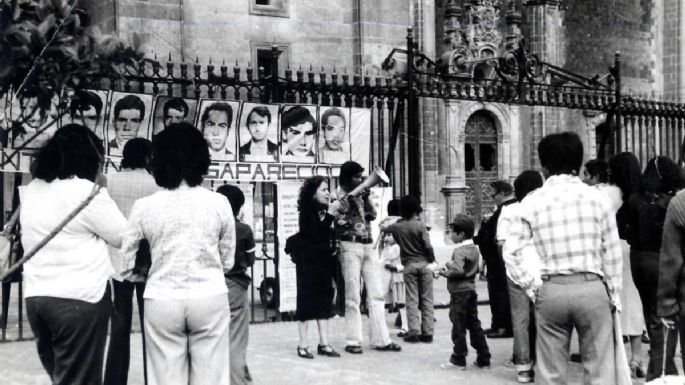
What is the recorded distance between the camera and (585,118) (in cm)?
3034

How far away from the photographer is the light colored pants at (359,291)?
9.84 meters

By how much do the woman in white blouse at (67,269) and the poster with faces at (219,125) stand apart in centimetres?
578

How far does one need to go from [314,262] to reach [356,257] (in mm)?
524

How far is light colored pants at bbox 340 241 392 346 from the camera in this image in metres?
9.84

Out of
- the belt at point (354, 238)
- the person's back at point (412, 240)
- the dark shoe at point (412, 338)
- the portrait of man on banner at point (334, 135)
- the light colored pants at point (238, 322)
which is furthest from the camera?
the portrait of man on banner at point (334, 135)

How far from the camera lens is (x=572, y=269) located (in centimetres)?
562

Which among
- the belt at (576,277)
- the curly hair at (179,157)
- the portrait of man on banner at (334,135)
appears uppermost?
the portrait of man on banner at (334,135)

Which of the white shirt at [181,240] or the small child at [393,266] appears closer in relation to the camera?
the white shirt at [181,240]

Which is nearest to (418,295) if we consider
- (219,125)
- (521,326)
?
(521,326)

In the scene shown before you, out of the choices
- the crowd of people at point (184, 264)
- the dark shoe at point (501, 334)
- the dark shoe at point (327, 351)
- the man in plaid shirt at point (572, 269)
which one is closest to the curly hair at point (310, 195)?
the dark shoe at point (327, 351)

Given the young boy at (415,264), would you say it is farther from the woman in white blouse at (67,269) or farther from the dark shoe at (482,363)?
the woman in white blouse at (67,269)

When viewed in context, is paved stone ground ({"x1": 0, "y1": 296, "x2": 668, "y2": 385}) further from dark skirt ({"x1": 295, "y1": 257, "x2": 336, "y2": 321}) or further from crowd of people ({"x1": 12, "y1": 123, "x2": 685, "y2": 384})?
crowd of people ({"x1": 12, "y1": 123, "x2": 685, "y2": 384})

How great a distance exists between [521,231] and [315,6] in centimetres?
1486

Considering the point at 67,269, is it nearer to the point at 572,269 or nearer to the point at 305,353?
the point at 572,269
